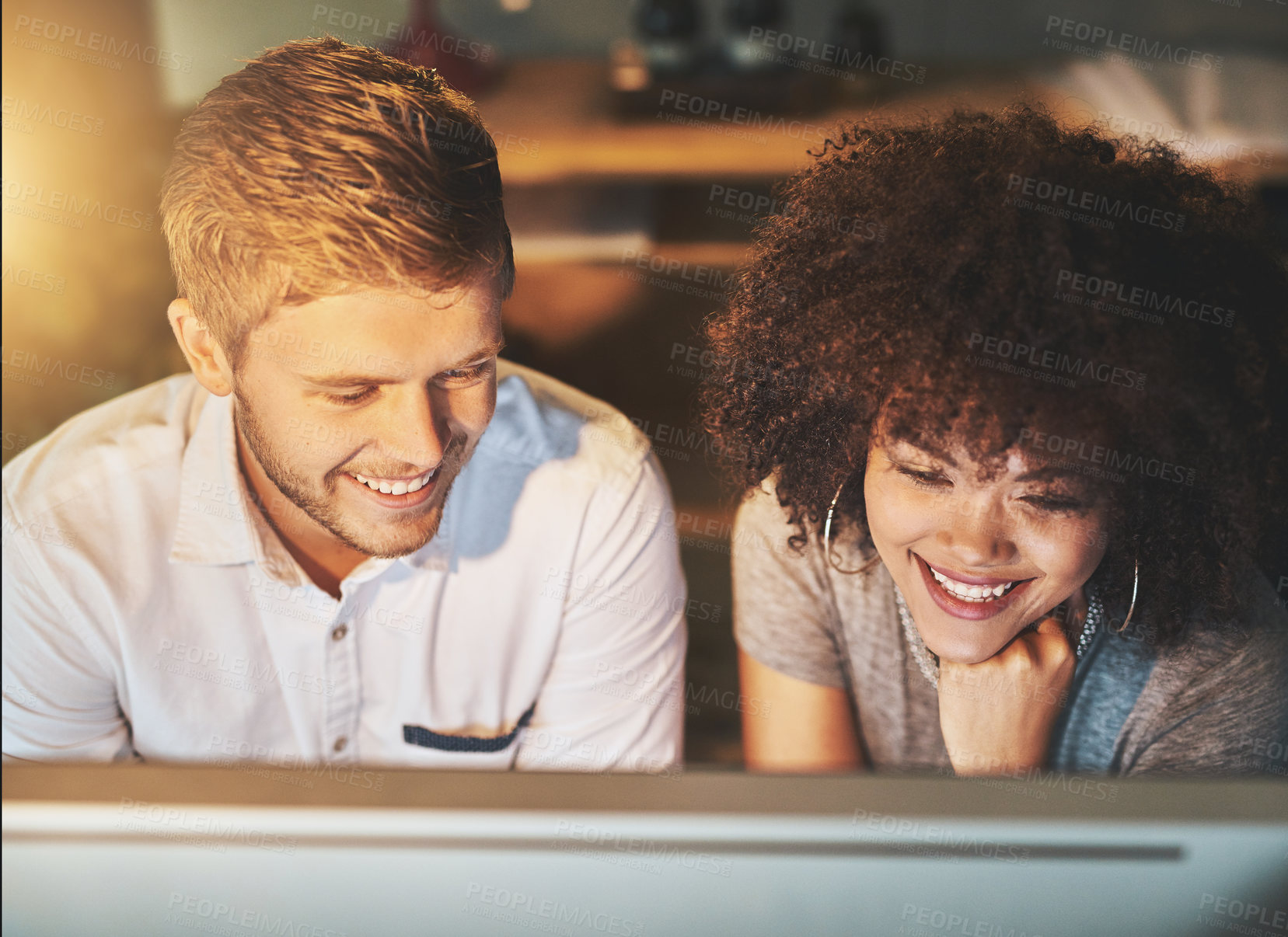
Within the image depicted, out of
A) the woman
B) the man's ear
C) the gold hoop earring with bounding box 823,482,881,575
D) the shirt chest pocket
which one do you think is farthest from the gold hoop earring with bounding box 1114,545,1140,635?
the man's ear

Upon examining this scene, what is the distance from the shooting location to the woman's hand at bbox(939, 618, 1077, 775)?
923mm

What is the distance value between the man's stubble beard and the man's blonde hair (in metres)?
0.09

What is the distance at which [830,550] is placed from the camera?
0.93m

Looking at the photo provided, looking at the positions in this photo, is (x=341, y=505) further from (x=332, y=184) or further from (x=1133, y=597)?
(x=1133, y=597)

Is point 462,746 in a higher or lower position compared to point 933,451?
lower

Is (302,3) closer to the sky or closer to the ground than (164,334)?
closer to the sky

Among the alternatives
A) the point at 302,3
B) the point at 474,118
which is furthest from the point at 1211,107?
the point at 302,3

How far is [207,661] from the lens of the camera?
0.98 metres

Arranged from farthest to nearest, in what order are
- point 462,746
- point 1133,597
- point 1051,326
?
1. point 462,746
2. point 1133,597
3. point 1051,326

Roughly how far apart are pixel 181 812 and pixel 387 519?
12.9 inches

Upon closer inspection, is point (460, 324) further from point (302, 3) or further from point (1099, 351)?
point (1099, 351)

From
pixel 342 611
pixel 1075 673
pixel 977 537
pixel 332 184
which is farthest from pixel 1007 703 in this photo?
pixel 332 184

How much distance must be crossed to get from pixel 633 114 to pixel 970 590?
0.58 metres

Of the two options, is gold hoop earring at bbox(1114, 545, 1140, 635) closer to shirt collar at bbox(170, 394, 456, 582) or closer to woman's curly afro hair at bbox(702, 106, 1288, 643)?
woman's curly afro hair at bbox(702, 106, 1288, 643)
